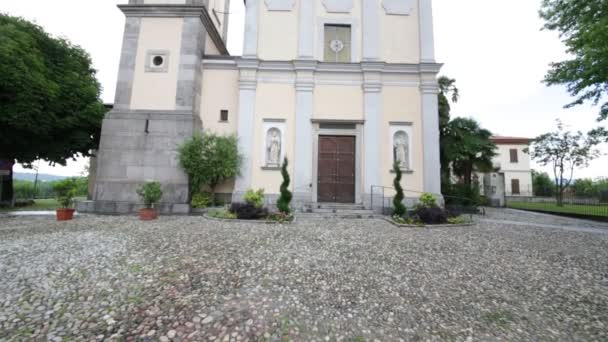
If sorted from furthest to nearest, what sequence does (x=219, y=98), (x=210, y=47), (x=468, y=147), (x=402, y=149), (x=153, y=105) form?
(x=468, y=147)
(x=210, y=47)
(x=219, y=98)
(x=402, y=149)
(x=153, y=105)

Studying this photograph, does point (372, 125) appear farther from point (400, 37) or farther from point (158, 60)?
point (158, 60)

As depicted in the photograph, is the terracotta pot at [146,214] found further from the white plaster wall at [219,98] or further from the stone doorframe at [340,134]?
the stone doorframe at [340,134]

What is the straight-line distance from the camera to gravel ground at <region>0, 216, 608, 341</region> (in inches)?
84.0

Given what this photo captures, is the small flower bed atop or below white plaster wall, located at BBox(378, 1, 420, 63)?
below

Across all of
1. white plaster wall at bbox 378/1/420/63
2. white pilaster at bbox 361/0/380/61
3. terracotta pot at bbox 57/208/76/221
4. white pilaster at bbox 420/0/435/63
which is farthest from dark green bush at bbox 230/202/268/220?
white pilaster at bbox 420/0/435/63

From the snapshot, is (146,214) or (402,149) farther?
(402,149)

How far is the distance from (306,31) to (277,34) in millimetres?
1364

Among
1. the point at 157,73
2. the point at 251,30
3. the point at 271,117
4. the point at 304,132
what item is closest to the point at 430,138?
the point at 304,132

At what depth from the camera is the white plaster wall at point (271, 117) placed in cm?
1003

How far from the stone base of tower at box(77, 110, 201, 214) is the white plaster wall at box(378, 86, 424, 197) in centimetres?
813

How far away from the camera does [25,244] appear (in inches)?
178

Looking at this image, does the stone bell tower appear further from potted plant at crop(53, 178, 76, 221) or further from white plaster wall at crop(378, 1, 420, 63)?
white plaster wall at crop(378, 1, 420, 63)

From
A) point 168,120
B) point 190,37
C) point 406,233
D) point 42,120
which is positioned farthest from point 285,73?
point 42,120

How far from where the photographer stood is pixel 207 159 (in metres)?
8.95
